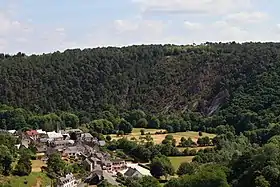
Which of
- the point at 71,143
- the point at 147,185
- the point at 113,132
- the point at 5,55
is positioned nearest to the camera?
the point at 147,185

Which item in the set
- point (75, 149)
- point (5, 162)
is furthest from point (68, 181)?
point (75, 149)

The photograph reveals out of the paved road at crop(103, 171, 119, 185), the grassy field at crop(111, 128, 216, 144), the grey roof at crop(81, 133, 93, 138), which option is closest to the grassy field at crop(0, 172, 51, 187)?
the paved road at crop(103, 171, 119, 185)

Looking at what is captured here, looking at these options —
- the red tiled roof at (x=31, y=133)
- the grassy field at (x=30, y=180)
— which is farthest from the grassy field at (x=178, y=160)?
the red tiled roof at (x=31, y=133)

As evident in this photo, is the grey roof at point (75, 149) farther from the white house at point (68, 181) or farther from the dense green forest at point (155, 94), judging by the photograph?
the white house at point (68, 181)

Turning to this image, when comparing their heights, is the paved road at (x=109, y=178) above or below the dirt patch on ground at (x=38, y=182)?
below

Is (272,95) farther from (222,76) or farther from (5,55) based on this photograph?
(5,55)

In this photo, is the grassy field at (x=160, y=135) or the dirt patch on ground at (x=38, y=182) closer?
the dirt patch on ground at (x=38, y=182)

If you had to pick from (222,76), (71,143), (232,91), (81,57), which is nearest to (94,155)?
(71,143)
